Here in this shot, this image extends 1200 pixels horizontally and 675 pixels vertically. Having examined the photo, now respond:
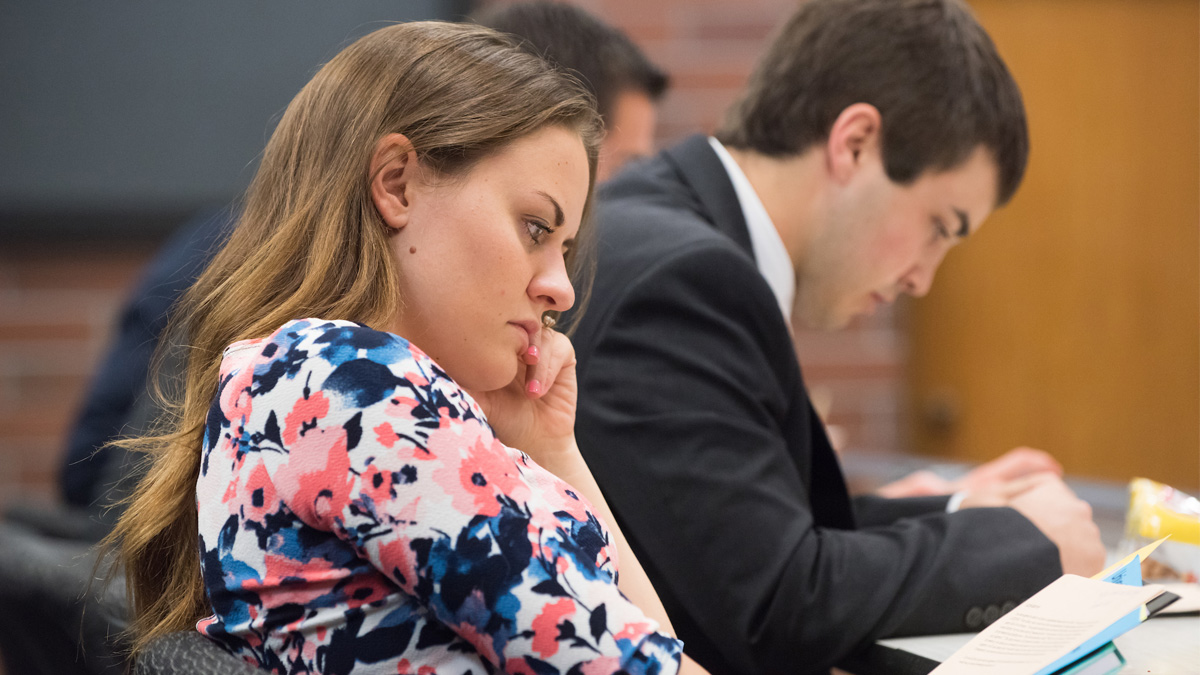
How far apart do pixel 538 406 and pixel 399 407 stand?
0.30 metres

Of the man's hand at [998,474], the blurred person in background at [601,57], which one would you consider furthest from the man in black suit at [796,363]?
the blurred person in background at [601,57]

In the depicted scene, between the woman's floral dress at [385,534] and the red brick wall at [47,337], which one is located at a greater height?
the woman's floral dress at [385,534]

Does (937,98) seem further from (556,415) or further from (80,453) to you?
(80,453)

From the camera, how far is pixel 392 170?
816 mm

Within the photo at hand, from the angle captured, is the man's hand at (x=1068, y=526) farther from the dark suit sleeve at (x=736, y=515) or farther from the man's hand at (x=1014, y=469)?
the man's hand at (x=1014, y=469)

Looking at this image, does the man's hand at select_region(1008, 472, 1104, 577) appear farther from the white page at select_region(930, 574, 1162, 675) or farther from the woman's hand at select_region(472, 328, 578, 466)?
the woman's hand at select_region(472, 328, 578, 466)

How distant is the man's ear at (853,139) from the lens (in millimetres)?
1377

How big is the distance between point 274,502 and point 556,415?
32 cm

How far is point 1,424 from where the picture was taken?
2676mm

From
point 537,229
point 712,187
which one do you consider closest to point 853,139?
point 712,187

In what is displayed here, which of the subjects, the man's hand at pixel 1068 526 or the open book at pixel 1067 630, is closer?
the open book at pixel 1067 630

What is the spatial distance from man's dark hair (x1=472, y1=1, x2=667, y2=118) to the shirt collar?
559mm

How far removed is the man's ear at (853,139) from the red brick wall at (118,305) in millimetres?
1410

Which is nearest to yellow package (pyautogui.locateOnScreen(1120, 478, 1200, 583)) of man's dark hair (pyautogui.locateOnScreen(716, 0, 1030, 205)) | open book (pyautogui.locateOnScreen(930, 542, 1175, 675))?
open book (pyautogui.locateOnScreen(930, 542, 1175, 675))
